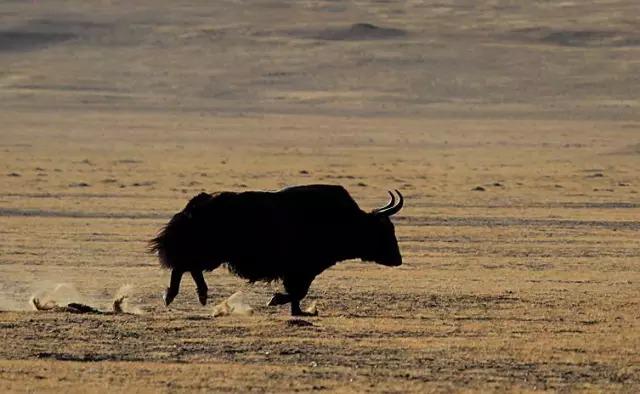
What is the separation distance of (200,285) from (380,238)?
1.69 m

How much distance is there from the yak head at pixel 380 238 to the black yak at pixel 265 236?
0.43 ft

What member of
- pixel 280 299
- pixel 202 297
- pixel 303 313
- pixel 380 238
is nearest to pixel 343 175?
pixel 380 238

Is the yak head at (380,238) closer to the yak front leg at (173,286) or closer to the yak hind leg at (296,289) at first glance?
the yak hind leg at (296,289)

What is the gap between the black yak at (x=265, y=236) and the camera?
13406 mm

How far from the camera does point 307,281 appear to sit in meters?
13.8

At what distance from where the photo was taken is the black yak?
528 inches

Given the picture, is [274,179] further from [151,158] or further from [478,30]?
[478,30]

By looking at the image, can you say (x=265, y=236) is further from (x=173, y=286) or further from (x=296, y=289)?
(x=173, y=286)

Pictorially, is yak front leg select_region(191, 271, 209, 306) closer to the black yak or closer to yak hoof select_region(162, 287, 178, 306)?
the black yak

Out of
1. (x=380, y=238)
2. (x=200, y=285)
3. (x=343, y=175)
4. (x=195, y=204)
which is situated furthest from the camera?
(x=343, y=175)

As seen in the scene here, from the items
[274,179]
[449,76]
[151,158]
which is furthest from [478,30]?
[274,179]

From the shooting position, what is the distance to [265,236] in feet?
44.5

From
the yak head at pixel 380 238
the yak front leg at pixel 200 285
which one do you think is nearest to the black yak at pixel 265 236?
the yak front leg at pixel 200 285

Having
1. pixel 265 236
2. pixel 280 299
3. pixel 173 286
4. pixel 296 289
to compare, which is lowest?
pixel 280 299
